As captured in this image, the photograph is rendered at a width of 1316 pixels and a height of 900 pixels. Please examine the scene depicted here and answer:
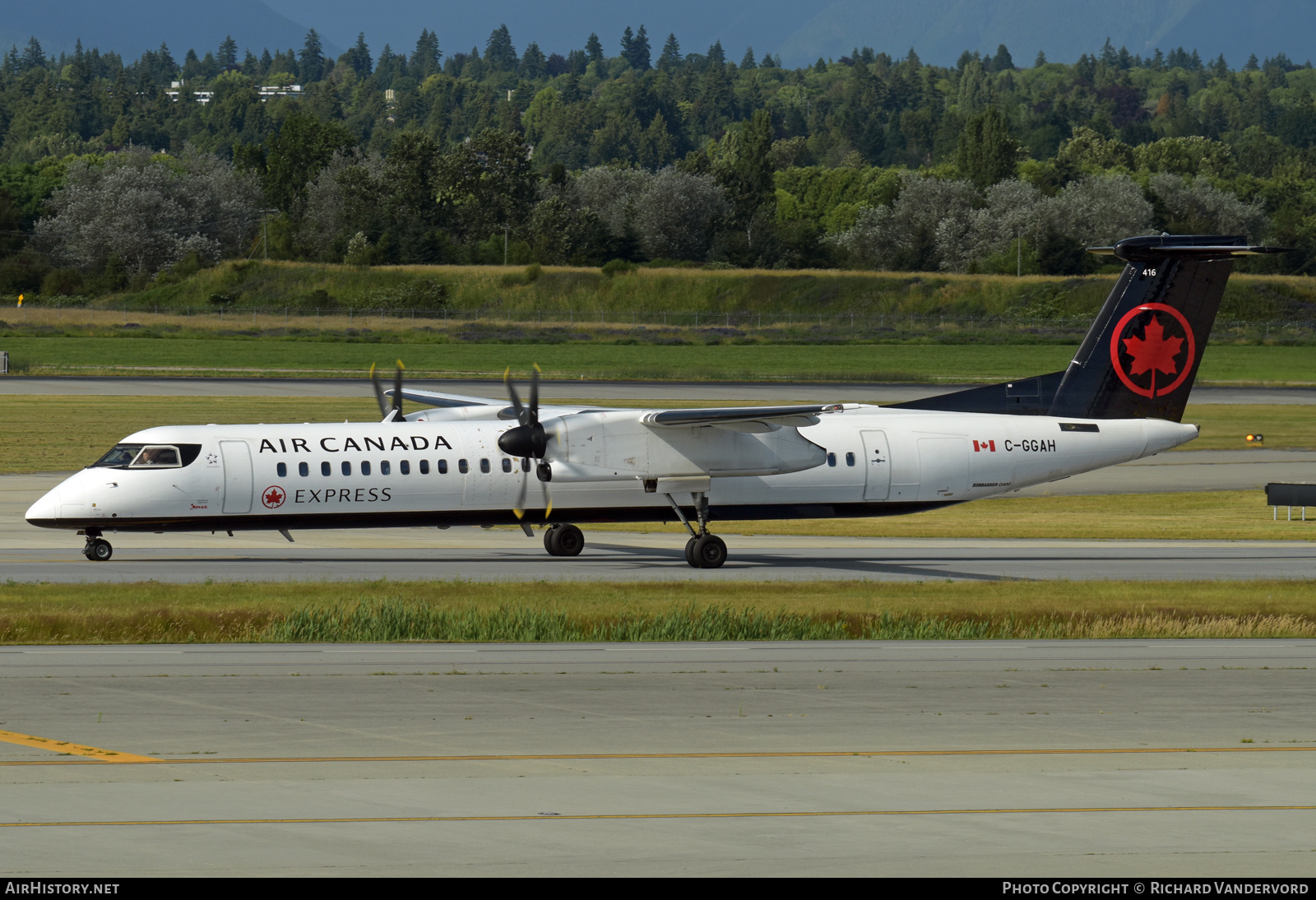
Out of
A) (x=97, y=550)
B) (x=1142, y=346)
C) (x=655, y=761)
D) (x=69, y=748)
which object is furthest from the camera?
(x=1142, y=346)

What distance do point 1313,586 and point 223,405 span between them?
53803 millimetres

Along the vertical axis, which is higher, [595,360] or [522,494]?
[595,360]

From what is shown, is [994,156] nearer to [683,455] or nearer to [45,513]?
[683,455]

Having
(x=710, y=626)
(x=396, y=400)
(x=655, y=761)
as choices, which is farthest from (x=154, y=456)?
(x=655, y=761)

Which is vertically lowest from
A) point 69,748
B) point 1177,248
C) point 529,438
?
point 69,748

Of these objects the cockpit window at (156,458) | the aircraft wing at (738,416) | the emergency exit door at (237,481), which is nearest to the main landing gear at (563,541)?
the aircraft wing at (738,416)

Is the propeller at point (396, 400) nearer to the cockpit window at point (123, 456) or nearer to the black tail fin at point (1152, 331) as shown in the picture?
the cockpit window at point (123, 456)

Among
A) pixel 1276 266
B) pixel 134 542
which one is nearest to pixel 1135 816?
pixel 134 542

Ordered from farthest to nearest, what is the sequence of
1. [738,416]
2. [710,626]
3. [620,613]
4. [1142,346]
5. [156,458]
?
[1142,346] → [738,416] → [156,458] → [620,613] → [710,626]

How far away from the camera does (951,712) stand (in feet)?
55.4

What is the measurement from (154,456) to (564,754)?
744 inches

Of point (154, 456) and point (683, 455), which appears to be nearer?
point (154, 456)

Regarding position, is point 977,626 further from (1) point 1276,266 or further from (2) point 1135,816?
(1) point 1276,266

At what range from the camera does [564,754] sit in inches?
569
